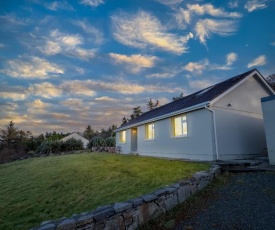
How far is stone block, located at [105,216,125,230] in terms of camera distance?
11.3 ft

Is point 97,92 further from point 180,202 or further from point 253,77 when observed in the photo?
point 180,202

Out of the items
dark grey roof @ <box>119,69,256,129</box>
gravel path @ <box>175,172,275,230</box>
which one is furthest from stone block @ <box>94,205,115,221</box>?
dark grey roof @ <box>119,69,256,129</box>

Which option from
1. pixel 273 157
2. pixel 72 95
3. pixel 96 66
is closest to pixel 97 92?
pixel 72 95

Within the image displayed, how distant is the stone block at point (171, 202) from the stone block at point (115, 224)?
1.47 metres

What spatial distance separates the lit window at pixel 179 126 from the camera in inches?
476

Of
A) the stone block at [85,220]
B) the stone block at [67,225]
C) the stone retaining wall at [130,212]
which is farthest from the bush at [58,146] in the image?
the stone block at [67,225]

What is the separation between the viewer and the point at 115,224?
3549mm

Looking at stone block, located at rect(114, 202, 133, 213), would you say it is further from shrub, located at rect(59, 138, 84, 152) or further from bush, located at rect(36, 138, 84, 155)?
shrub, located at rect(59, 138, 84, 152)

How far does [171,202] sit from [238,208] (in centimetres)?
158

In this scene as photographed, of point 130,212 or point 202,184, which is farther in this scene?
point 202,184

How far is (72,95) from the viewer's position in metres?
18.1

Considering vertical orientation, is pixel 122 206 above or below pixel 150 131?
below

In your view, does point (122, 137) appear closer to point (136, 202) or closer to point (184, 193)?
point (184, 193)

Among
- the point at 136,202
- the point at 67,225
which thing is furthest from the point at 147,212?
the point at 67,225
